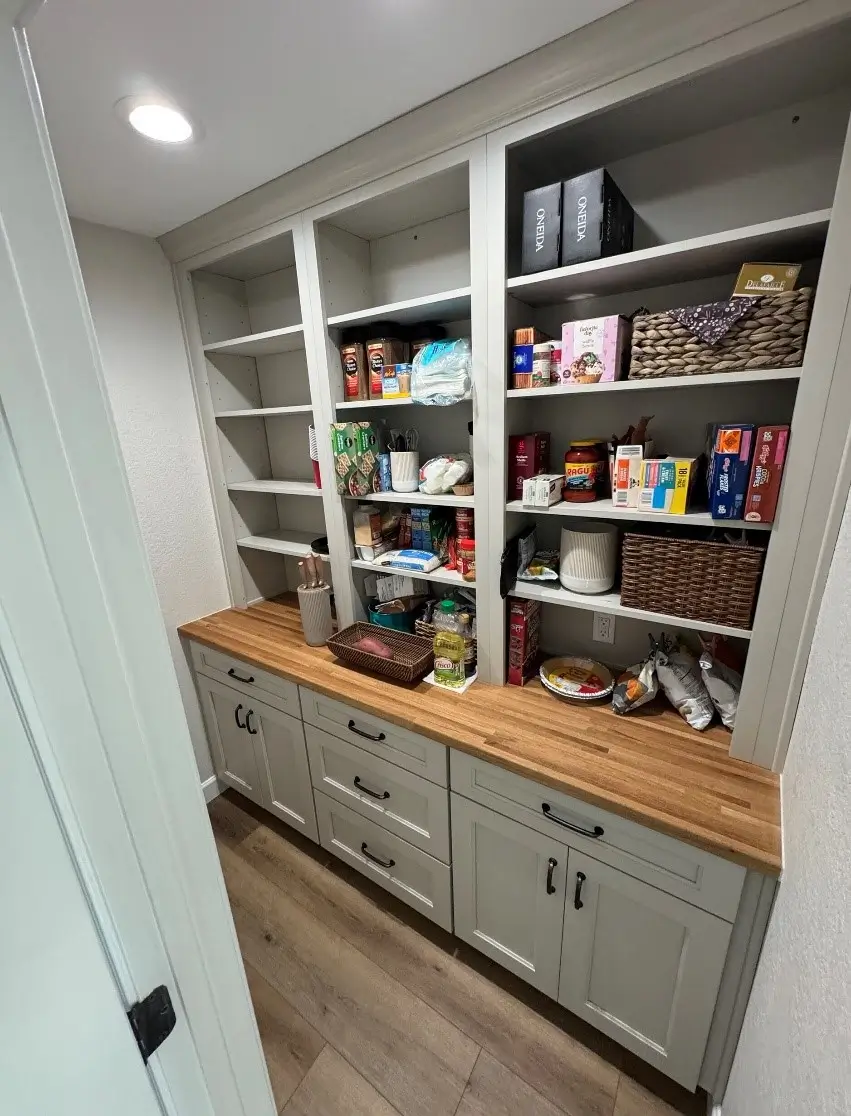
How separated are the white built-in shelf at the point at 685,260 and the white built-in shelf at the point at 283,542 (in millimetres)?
1156

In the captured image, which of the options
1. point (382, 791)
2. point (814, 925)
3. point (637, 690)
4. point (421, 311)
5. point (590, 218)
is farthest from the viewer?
point (382, 791)

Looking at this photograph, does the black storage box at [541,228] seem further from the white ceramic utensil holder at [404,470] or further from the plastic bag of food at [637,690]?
the plastic bag of food at [637,690]

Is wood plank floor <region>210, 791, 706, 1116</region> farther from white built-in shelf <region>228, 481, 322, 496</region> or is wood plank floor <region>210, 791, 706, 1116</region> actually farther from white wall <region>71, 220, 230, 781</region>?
white built-in shelf <region>228, 481, 322, 496</region>

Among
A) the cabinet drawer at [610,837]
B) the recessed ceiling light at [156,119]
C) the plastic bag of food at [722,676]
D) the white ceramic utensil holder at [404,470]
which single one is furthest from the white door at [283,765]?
the recessed ceiling light at [156,119]

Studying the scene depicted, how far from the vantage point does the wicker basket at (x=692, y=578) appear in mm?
1004

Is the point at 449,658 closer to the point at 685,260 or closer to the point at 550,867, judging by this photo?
the point at 550,867

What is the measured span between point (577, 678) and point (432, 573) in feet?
1.81

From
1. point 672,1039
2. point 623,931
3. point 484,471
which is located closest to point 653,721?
point 623,931

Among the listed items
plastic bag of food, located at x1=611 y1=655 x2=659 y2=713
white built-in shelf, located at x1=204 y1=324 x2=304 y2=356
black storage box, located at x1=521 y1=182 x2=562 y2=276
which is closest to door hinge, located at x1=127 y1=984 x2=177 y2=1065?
plastic bag of food, located at x1=611 y1=655 x2=659 y2=713

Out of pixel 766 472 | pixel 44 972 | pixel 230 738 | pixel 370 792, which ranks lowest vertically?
pixel 230 738

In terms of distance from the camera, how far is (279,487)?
182 cm

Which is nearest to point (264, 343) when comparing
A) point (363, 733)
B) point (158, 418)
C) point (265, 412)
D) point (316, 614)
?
point (265, 412)

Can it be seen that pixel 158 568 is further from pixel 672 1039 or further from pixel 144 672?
pixel 672 1039

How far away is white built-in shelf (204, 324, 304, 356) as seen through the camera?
1.59 metres
